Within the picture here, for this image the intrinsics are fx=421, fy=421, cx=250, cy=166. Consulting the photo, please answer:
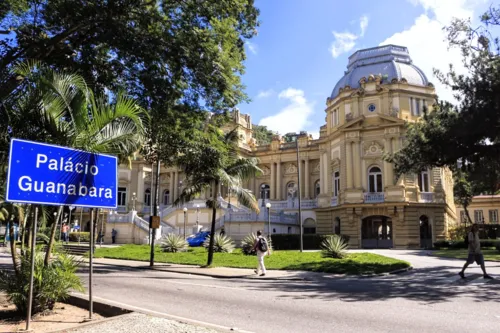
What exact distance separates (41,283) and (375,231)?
36.3m

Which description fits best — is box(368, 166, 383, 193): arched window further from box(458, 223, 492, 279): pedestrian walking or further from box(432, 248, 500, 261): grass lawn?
box(458, 223, 492, 279): pedestrian walking

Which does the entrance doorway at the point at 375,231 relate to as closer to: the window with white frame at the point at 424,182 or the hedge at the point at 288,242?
the window with white frame at the point at 424,182

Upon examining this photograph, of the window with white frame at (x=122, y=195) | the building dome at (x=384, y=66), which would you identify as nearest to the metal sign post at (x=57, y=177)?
the building dome at (x=384, y=66)

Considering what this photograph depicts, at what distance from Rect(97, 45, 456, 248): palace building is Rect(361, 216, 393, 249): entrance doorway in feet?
0.29

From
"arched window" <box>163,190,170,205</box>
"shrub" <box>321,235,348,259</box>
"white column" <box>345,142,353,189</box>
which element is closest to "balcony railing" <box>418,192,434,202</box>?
"white column" <box>345,142,353,189</box>

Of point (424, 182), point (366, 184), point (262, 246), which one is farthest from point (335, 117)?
point (262, 246)

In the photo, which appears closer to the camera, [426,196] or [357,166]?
[426,196]

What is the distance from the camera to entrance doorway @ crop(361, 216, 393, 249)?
38125 millimetres

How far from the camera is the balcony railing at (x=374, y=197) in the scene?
123 feet

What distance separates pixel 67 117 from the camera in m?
8.05

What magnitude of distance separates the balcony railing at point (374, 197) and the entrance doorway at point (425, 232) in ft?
14.4

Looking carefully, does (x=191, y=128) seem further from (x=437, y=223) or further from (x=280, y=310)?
(x=437, y=223)

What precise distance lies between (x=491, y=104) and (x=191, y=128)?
11.1 m

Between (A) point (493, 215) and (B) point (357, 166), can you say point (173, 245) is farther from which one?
(A) point (493, 215)
